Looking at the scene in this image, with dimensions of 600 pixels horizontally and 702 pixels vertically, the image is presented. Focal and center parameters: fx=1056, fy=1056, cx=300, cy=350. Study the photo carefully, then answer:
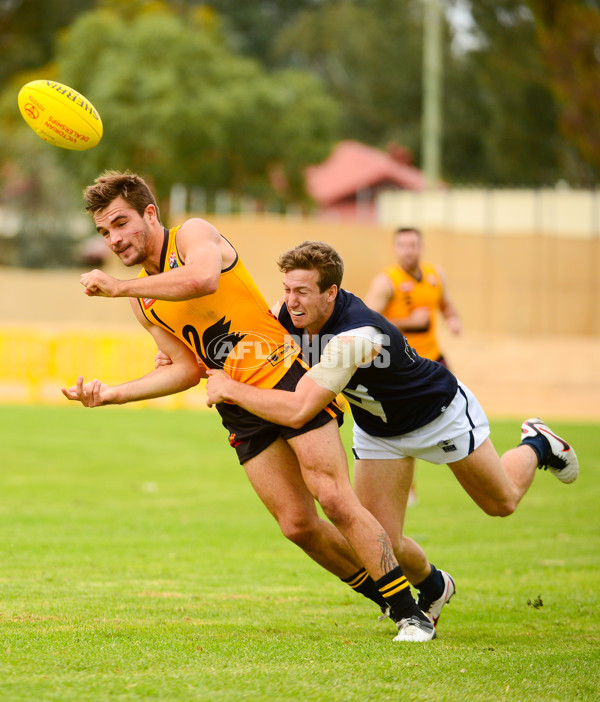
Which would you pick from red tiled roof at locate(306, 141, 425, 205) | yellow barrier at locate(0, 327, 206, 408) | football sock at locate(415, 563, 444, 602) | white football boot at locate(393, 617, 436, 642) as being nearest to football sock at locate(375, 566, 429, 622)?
white football boot at locate(393, 617, 436, 642)

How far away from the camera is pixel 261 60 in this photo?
6744 centimetres

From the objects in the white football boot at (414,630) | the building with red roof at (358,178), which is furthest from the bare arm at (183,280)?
the building with red roof at (358,178)

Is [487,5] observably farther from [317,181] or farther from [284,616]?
[284,616]

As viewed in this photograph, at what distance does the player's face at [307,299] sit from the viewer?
5773 mm

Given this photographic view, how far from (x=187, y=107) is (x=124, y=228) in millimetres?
35322

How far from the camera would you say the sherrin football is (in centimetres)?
622

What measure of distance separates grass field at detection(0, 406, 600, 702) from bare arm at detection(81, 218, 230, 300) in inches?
71.0

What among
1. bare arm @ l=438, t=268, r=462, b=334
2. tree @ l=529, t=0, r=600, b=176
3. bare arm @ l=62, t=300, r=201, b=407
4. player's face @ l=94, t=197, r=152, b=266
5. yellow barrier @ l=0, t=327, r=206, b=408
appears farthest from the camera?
tree @ l=529, t=0, r=600, b=176

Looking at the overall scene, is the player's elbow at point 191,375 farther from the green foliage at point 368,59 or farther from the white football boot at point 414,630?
the green foliage at point 368,59

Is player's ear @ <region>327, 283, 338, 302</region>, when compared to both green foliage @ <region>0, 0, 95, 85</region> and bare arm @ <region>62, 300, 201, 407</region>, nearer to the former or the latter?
bare arm @ <region>62, 300, 201, 407</region>

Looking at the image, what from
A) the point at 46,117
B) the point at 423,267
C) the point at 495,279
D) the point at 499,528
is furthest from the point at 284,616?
the point at 495,279

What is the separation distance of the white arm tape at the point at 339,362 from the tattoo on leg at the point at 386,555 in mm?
860

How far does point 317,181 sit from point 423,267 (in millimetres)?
57427

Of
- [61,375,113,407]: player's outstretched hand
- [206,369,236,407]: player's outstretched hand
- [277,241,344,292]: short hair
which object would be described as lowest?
[61,375,113,407]: player's outstretched hand
